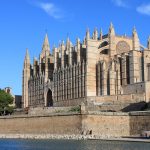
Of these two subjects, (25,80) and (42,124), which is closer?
(42,124)

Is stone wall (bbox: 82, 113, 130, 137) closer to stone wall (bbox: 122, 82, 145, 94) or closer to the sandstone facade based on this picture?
the sandstone facade

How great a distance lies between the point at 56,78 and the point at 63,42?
5.52 meters

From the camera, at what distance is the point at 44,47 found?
8038 cm

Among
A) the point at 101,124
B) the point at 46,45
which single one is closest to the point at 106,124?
the point at 101,124

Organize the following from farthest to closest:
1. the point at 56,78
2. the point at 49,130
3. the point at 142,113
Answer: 1. the point at 56,78
2. the point at 49,130
3. the point at 142,113

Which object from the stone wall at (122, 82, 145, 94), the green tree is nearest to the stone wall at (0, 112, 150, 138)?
the stone wall at (122, 82, 145, 94)

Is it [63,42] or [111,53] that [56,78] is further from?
[111,53]

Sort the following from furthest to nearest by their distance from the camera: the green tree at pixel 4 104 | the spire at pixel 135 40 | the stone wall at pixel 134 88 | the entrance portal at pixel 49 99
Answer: the entrance portal at pixel 49 99 → the green tree at pixel 4 104 → the spire at pixel 135 40 → the stone wall at pixel 134 88

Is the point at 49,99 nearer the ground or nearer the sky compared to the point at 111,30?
nearer the ground

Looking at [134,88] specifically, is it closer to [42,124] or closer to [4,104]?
[42,124]

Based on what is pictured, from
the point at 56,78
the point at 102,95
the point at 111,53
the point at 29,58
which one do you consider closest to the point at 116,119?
the point at 102,95

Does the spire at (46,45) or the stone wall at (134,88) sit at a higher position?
the spire at (46,45)

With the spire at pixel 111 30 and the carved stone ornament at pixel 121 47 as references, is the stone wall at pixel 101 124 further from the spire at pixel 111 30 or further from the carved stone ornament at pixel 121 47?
the carved stone ornament at pixel 121 47

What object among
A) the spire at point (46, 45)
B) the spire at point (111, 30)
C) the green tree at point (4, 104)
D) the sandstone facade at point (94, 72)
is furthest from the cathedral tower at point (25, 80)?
the spire at point (111, 30)
